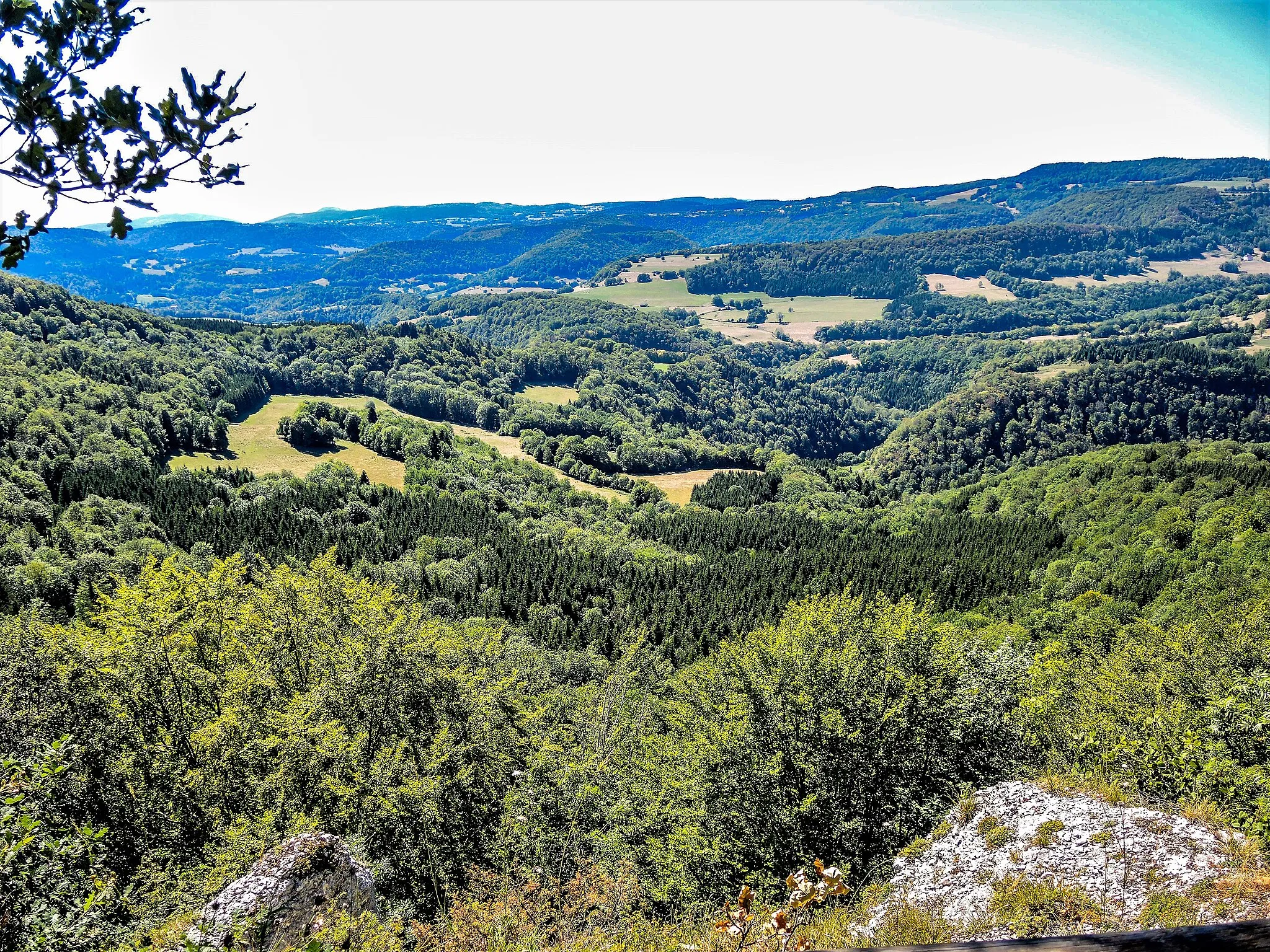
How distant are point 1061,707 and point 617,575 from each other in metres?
87.5

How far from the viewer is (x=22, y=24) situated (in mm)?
6484

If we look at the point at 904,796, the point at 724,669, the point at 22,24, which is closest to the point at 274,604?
the point at 724,669

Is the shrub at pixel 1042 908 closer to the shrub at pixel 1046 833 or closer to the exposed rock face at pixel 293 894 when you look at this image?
the shrub at pixel 1046 833

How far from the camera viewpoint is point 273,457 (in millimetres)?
157500

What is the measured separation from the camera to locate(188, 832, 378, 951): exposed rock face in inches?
590

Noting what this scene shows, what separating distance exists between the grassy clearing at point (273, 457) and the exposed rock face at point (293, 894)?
142 m

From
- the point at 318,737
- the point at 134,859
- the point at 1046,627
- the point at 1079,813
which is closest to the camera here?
the point at 1079,813

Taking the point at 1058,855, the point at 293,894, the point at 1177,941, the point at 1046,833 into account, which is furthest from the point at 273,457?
the point at 1177,941

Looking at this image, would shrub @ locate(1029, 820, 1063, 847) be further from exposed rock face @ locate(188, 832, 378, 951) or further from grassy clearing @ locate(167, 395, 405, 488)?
grassy clearing @ locate(167, 395, 405, 488)

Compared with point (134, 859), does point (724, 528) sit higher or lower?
lower

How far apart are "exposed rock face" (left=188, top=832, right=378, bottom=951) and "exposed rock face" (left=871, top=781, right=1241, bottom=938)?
13.1 meters

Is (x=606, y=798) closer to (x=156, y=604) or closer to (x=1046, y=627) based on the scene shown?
(x=156, y=604)

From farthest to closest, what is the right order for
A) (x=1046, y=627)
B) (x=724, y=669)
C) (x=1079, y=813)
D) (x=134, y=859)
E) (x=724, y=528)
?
(x=724, y=528), (x=1046, y=627), (x=724, y=669), (x=134, y=859), (x=1079, y=813)

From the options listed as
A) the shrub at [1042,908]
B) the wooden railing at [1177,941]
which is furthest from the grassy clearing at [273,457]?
the wooden railing at [1177,941]
